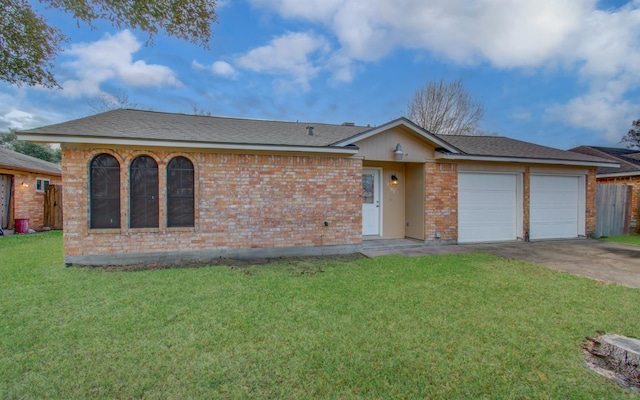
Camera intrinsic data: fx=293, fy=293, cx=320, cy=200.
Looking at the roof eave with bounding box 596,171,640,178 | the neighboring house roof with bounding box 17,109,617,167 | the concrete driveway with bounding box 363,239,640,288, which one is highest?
the neighboring house roof with bounding box 17,109,617,167

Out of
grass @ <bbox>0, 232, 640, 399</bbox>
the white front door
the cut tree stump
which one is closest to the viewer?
grass @ <bbox>0, 232, 640, 399</bbox>

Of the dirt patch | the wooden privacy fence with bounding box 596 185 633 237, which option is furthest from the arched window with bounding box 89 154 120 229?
the wooden privacy fence with bounding box 596 185 633 237

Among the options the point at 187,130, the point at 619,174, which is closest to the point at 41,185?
the point at 187,130

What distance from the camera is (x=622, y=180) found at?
1298 cm

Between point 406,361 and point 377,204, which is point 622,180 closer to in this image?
point 377,204

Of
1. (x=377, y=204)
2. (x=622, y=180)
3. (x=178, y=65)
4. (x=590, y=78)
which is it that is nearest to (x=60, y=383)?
(x=377, y=204)

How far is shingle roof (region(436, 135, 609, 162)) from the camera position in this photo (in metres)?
9.20

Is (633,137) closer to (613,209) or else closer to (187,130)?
(613,209)

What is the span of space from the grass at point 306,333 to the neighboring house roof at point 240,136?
283 cm

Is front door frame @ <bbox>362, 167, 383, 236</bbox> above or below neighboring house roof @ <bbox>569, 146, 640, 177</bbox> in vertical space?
below

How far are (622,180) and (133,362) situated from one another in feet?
60.4

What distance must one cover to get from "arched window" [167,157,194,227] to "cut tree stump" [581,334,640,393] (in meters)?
7.19

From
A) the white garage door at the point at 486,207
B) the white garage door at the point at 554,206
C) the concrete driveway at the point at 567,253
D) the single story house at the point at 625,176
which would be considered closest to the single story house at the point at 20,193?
the concrete driveway at the point at 567,253

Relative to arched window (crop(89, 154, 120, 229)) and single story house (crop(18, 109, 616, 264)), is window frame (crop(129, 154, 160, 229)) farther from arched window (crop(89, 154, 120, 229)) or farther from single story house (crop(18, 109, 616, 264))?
arched window (crop(89, 154, 120, 229))
